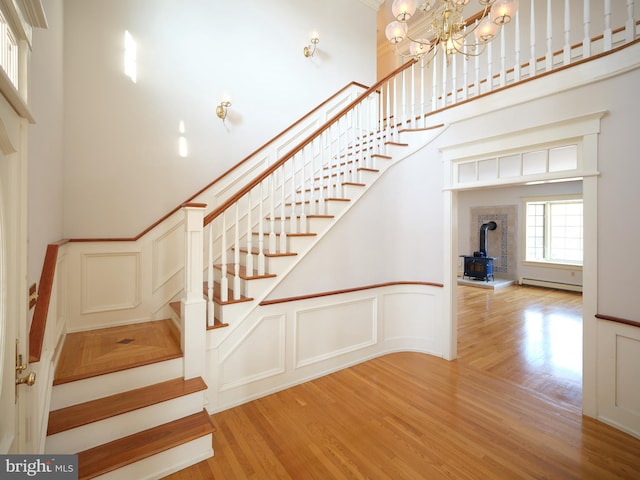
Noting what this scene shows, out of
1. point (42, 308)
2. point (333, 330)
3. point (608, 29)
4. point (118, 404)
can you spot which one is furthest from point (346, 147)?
point (118, 404)

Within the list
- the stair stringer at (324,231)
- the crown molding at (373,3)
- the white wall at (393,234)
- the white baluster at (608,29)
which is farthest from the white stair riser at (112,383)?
the crown molding at (373,3)

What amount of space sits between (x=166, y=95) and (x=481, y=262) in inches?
304

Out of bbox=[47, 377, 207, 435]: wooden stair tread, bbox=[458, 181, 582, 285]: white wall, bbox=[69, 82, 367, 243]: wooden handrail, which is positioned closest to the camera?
bbox=[47, 377, 207, 435]: wooden stair tread

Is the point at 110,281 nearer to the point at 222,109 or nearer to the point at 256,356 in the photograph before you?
the point at 256,356

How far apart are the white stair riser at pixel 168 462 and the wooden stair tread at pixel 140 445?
4 centimetres

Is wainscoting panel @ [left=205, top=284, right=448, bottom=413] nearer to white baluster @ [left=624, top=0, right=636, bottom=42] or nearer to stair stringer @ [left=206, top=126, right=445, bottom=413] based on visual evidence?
stair stringer @ [left=206, top=126, right=445, bottom=413]

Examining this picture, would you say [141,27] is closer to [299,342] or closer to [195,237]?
[195,237]

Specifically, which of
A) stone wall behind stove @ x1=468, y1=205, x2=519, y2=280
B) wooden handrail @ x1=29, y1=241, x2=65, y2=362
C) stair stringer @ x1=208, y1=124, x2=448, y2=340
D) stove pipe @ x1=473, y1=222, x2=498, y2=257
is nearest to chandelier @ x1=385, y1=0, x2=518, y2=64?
stair stringer @ x1=208, y1=124, x2=448, y2=340

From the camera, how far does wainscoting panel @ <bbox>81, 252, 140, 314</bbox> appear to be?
2.98 m

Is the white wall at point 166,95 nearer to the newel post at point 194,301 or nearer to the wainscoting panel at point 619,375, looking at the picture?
the newel post at point 194,301

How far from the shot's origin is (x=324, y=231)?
307cm

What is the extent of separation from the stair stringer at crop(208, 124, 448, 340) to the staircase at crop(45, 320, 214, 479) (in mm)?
461

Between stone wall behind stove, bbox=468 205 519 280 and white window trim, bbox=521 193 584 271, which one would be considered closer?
white window trim, bbox=521 193 584 271

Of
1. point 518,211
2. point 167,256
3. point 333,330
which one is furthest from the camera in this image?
point 518,211
